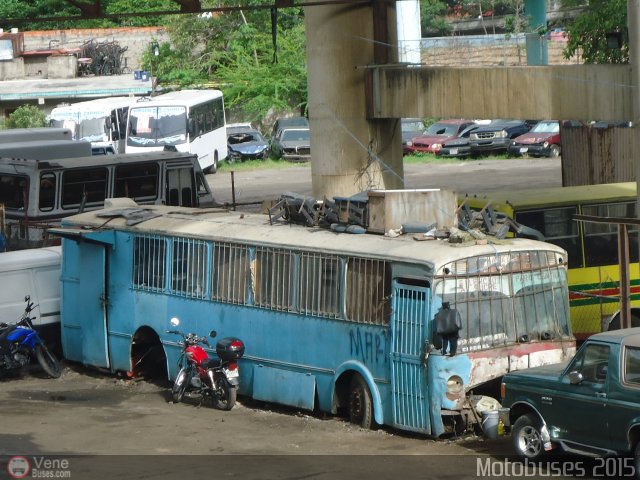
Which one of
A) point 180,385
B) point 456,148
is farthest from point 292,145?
point 180,385

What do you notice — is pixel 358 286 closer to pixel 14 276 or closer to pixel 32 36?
pixel 14 276

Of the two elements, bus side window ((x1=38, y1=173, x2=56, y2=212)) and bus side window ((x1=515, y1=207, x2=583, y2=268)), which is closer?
bus side window ((x1=515, y1=207, x2=583, y2=268))

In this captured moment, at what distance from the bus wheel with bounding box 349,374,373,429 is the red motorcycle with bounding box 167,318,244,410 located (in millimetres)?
1781

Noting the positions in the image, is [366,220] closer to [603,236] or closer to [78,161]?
[603,236]

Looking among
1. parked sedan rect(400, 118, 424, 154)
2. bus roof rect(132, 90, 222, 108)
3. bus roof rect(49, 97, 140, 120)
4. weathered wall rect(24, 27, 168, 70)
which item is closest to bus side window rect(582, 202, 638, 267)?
bus roof rect(132, 90, 222, 108)

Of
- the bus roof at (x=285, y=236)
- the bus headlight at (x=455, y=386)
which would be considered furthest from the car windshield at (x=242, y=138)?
the bus headlight at (x=455, y=386)

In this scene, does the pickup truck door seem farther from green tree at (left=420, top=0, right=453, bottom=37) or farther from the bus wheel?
green tree at (left=420, top=0, right=453, bottom=37)

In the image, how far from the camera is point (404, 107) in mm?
20828

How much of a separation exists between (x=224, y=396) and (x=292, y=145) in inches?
1324

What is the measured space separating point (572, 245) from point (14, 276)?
339 inches

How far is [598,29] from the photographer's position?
2767 cm

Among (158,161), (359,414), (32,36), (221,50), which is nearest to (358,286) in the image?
(359,414)

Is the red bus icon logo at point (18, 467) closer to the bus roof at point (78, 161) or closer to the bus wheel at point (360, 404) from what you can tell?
the bus wheel at point (360, 404)

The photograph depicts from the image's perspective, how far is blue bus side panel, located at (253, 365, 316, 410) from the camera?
14.0 m
